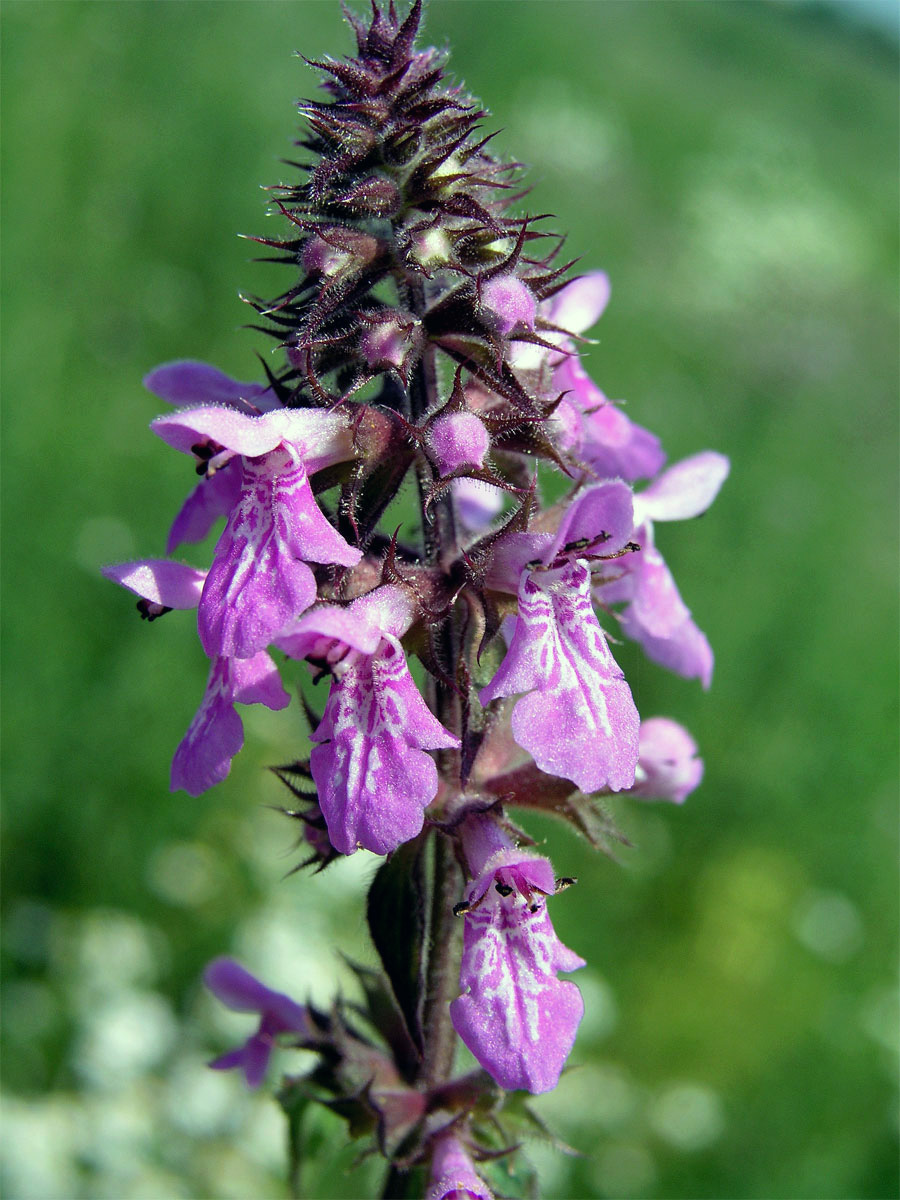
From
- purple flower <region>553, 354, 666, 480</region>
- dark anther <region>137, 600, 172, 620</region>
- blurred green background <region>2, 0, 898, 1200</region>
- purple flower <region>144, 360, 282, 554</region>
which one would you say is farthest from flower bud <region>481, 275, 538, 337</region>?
blurred green background <region>2, 0, 898, 1200</region>

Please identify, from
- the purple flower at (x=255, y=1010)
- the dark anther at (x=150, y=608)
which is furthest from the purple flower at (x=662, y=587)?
the purple flower at (x=255, y=1010)

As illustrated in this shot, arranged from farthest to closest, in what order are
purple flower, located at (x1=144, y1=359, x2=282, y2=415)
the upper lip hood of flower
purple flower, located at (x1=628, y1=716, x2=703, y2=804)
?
purple flower, located at (x1=628, y1=716, x2=703, y2=804)
purple flower, located at (x1=144, y1=359, x2=282, y2=415)
the upper lip hood of flower

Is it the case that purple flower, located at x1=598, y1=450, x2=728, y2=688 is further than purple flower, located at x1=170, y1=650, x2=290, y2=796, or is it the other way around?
purple flower, located at x1=598, y1=450, x2=728, y2=688

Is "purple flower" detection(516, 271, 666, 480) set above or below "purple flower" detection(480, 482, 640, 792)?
above

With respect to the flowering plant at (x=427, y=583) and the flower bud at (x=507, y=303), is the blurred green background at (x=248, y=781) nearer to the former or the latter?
the flowering plant at (x=427, y=583)

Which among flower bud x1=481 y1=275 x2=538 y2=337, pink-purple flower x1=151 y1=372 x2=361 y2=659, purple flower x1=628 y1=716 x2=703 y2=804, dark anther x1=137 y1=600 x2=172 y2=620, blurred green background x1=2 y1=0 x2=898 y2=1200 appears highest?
flower bud x1=481 y1=275 x2=538 y2=337

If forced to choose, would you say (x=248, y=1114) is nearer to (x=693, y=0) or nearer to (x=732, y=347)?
(x=732, y=347)

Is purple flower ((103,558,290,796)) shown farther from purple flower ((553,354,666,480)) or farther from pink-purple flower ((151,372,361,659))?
purple flower ((553,354,666,480))
